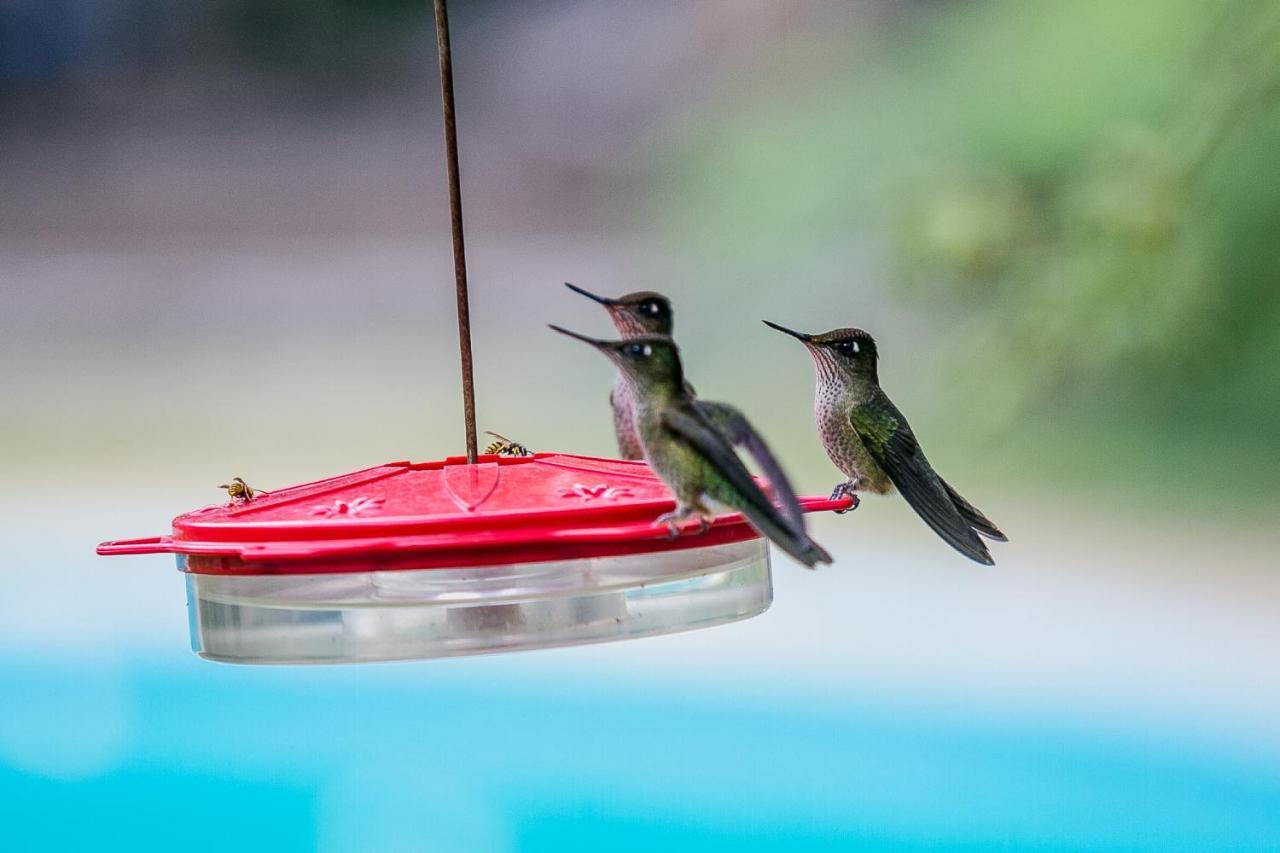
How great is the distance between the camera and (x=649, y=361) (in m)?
1.71

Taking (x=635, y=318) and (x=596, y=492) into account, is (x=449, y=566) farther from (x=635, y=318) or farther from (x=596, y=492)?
(x=635, y=318)

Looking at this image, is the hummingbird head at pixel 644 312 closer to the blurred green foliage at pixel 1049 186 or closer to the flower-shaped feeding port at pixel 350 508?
the flower-shaped feeding port at pixel 350 508

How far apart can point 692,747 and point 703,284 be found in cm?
326

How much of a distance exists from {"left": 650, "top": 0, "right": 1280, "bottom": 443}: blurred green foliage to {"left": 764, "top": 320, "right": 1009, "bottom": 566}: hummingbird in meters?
5.46

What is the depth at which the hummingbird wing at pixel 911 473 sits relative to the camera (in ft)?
7.64

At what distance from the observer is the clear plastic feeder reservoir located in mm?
1621

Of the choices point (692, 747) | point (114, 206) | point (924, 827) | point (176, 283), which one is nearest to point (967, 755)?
point (924, 827)

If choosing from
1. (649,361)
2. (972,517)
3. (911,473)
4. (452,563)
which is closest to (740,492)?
(649,361)

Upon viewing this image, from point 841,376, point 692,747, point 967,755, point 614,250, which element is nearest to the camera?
point 841,376

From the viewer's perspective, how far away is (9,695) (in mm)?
10211

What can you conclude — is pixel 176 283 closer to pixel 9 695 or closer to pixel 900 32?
pixel 9 695

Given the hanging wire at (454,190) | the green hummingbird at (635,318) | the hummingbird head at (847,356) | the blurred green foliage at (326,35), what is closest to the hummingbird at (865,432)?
the hummingbird head at (847,356)

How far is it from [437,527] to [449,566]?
0.16 feet

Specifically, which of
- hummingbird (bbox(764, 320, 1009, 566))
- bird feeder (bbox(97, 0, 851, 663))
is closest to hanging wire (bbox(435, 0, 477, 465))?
bird feeder (bbox(97, 0, 851, 663))
